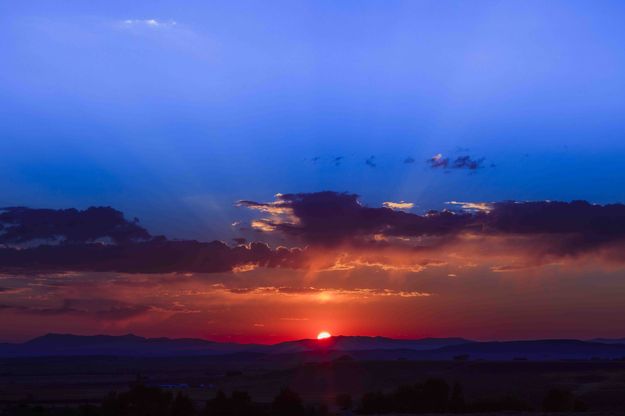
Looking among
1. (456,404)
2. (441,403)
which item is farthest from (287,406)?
(456,404)

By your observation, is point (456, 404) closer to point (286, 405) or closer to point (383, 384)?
point (286, 405)

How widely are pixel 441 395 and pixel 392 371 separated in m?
69.2

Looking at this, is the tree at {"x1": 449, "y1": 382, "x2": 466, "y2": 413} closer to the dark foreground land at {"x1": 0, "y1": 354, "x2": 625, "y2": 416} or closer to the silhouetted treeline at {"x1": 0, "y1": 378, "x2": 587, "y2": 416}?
the silhouetted treeline at {"x1": 0, "y1": 378, "x2": 587, "y2": 416}

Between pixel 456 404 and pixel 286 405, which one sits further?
pixel 456 404

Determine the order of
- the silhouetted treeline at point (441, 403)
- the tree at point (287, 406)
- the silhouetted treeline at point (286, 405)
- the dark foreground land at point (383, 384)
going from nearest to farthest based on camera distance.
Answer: the silhouetted treeline at point (286, 405), the tree at point (287, 406), the silhouetted treeline at point (441, 403), the dark foreground land at point (383, 384)

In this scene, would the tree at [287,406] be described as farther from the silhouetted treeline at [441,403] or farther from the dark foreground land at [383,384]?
the dark foreground land at [383,384]

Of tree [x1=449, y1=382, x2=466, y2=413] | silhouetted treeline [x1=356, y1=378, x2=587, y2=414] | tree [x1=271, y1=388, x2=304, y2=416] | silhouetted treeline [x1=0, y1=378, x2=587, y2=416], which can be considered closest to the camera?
silhouetted treeline [x1=0, y1=378, x2=587, y2=416]

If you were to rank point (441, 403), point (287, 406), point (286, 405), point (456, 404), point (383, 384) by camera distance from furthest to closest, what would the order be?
point (383, 384) < point (441, 403) < point (456, 404) < point (286, 405) < point (287, 406)

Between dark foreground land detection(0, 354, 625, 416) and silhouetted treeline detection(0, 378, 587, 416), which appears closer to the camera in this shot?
silhouetted treeline detection(0, 378, 587, 416)

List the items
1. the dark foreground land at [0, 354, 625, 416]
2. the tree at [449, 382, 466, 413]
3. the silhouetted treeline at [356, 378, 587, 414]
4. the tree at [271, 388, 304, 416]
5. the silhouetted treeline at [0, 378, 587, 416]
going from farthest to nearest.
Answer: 1. the dark foreground land at [0, 354, 625, 416]
2. the silhouetted treeline at [356, 378, 587, 414]
3. the tree at [449, 382, 466, 413]
4. the tree at [271, 388, 304, 416]
5. the silhouetted treeline at [0, 378, 587, 416]

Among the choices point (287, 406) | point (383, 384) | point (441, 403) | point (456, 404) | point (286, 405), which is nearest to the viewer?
point (287, 406)

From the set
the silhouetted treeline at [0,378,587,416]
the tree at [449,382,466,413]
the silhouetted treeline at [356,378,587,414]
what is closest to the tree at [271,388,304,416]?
the silhouetted treeline at [0,378,587,416]

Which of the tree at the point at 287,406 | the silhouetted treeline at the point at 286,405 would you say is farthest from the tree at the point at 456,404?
the tree at the point at 287,406

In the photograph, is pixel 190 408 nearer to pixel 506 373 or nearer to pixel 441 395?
pixel 441 395
